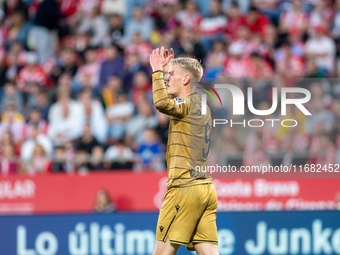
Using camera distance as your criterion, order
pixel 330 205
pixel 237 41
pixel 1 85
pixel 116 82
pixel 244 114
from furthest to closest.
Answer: pixel 1 85 < pixel 237 41 < pixel 116 82 < pixel 330 205 < pixel 244 114

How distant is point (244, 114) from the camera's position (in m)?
7.47

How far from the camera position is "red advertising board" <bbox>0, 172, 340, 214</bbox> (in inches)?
329

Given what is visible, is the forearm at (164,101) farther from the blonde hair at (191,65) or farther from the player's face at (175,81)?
the blonde hair at (191,65)

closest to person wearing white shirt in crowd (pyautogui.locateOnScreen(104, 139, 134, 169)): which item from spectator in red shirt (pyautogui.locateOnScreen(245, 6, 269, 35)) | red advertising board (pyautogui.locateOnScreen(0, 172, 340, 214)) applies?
red advertising board (pyautogui.locateOnScreen(0, 172, 340, 214))

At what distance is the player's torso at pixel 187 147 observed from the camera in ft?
13.6

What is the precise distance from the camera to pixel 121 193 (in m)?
8.61

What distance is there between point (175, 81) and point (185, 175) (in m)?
0.75

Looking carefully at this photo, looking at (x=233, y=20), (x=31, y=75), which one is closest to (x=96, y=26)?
(x=31, y=75)

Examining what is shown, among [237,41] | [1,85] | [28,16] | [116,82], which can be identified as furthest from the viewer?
[28,16]

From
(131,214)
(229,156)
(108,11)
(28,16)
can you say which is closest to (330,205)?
(229,156)

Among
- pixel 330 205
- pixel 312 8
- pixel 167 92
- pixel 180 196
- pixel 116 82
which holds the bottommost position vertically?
pixel 330 205

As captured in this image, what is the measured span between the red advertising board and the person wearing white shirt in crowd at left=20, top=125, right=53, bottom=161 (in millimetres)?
490

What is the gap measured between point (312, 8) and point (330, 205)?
207 inches

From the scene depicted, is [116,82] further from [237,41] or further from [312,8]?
[312,8]
